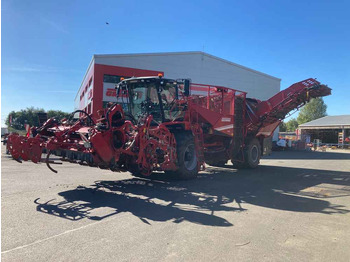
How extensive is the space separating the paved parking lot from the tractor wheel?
4.00 meters

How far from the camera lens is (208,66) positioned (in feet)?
91.5

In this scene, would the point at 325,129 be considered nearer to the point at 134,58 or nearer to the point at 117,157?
the point at 134,58

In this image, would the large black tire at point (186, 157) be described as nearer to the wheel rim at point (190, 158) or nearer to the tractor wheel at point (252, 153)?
the wheel rim at point (190, 158)

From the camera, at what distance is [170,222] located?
179 inches

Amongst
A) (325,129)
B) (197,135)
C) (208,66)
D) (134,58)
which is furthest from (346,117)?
(197,135)

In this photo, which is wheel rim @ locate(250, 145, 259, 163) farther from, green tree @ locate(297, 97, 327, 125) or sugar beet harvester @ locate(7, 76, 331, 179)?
green tree @ locate(297, 97, 327, 125)

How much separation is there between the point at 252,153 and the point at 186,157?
472 centimetres

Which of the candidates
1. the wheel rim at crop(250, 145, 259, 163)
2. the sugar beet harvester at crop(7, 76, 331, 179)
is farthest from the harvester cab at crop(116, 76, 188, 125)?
the wheel rim at crop(250, 145, 259, 163)

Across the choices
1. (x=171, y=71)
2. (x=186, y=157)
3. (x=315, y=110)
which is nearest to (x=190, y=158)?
(x=186, y=157)

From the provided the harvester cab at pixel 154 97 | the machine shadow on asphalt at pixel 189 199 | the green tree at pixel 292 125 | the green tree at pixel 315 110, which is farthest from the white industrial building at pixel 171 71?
the green tree at pixel 292 125

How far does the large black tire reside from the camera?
8.12m

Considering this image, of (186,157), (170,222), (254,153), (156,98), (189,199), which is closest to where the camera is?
(170,222)

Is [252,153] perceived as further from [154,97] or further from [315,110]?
[315,110]

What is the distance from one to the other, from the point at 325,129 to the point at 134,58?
3582 cm
